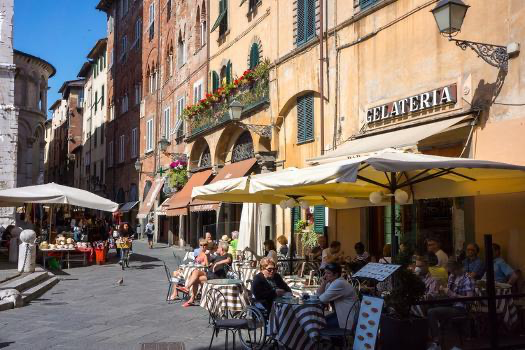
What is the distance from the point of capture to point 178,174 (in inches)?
1044

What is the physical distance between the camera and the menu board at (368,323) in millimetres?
5578

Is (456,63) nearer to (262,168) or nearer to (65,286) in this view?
(262,168)

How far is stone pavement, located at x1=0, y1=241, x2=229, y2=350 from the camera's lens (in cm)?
775

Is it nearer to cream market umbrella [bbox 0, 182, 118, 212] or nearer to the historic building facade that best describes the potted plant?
cream market umbrella [bbox 0, 182, 118, 212]

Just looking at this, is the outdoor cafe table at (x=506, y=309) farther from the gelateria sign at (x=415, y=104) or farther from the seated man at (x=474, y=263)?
the gelateria sign at (x=415, y=104)

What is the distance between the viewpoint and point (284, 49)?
56.1 ft

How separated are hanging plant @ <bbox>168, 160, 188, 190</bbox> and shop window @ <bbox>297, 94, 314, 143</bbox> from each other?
35.5 ft

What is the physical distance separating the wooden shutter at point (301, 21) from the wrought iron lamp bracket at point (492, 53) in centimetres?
674

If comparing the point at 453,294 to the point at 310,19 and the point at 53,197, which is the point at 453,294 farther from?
the point at 53,197

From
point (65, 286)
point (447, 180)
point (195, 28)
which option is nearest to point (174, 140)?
point (195, 28)

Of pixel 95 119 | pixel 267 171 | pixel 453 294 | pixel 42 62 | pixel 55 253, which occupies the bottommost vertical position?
pixel 55 253

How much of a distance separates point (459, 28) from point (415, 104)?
2.40 m

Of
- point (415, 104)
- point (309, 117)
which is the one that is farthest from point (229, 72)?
point (415, 104)

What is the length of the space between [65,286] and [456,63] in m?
10.0
